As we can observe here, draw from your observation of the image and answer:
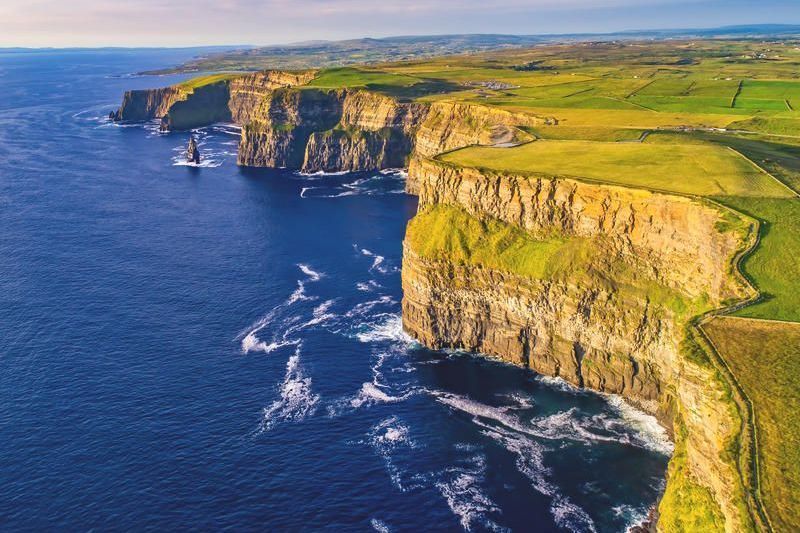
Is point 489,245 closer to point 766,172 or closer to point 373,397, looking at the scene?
point 373,397

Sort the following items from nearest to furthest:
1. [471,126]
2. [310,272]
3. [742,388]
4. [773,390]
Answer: [773,390]
[742,388]
[310,272]
[471,126]

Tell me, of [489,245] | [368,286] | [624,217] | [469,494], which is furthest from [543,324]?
[368,286]

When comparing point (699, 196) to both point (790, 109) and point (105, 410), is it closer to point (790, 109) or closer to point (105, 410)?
point (105, 410)

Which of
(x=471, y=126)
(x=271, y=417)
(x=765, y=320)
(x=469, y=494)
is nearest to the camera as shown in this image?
(x=765, y=320)

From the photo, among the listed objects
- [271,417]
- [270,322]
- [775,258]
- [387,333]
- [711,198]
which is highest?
[711,198]

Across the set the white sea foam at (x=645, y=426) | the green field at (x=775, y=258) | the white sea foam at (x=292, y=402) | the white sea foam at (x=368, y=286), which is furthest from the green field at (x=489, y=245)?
the white sea foam at (x=292, y=402)

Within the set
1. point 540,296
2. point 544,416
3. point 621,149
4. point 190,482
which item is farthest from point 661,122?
point 190,482
